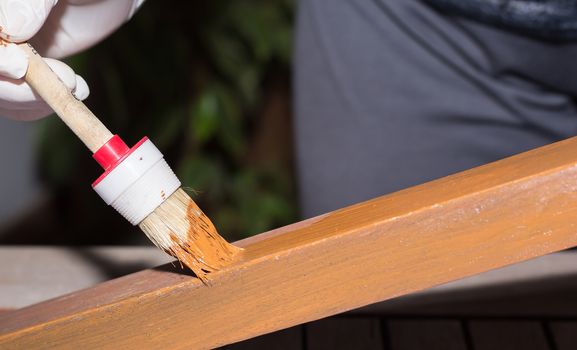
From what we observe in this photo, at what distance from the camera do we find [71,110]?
483 millimetres

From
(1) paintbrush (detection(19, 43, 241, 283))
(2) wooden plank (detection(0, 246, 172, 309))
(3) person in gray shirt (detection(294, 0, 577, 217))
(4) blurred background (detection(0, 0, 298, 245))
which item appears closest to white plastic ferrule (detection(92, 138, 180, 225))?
(1) paintbrush (detection(19, 43, 241, 283))

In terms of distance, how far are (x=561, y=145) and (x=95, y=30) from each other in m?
0.34

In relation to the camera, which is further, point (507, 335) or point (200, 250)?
point (507, 335)

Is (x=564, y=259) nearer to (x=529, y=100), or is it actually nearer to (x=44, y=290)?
(x=529, y=100)

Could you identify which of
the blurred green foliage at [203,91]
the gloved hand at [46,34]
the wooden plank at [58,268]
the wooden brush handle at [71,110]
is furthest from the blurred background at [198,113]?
the wooden brush handle at [71,110]

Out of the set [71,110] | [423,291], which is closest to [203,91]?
[423,291]

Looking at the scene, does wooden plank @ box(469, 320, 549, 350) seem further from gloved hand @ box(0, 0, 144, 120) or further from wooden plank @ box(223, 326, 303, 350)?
gloved hand @ box(0, 0, 144, 120)

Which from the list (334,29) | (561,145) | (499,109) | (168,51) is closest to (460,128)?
(499,109)

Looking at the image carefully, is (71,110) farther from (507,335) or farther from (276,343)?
(507,335)

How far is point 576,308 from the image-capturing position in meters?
0.69

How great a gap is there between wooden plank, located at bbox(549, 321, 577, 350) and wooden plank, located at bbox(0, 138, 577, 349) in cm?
22

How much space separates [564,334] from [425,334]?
0.11m

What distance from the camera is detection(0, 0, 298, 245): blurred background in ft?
5.84

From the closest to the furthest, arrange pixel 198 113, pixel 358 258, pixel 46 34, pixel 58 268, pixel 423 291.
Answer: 1. pixel 358 258
2. pixel 46 34
3. pixel 423 291
4. pixel 58 268
5. pixel 198 113
